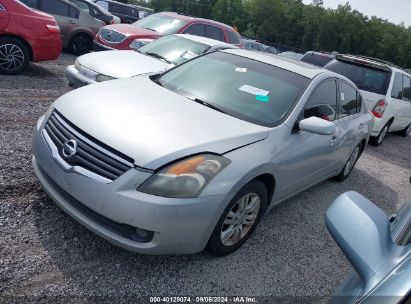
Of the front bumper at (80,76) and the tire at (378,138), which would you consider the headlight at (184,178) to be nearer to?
the front bumper at (80,76)

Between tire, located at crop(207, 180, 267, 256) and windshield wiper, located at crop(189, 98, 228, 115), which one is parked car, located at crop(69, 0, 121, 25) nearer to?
windshield wiper, located at crop(189, 98, 228, 115)

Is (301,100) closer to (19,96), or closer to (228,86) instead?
(228,86)

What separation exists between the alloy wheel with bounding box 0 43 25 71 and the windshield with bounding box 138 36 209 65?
2.19 meters

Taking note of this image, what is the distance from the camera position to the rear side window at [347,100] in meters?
4.77

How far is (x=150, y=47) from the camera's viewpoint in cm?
768

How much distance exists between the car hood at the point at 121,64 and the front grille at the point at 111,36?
194cm

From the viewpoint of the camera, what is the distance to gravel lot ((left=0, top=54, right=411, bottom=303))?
2639 millimetres

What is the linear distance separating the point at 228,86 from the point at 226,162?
1281 millimetres

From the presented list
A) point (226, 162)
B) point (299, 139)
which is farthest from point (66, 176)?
point (299, 139)

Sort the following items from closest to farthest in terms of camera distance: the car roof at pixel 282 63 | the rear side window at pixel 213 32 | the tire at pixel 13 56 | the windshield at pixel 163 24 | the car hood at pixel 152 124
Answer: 1. the car hood at pixel 152 124
2. the car roof at pixel 282 63
3. the tire at pixel 13 56
4. the windshield at pixel 163 24
5. the rear side window at pixel 213 32

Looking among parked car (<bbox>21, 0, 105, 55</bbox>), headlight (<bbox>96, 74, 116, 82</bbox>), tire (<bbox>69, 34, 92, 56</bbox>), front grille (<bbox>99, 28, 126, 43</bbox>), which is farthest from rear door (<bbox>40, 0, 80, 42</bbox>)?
headlight (<bbox>96, 74, 116, 82</bbox>)

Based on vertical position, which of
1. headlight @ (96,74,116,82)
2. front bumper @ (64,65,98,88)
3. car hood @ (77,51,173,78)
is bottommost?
front bumper @ (64,65,98,88)

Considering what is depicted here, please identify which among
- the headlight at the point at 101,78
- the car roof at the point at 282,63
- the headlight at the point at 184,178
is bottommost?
the headlight at the point at 101,78

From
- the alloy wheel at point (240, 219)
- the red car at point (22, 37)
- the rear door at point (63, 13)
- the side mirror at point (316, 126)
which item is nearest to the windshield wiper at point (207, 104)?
the side mirror at point (316, 126)
